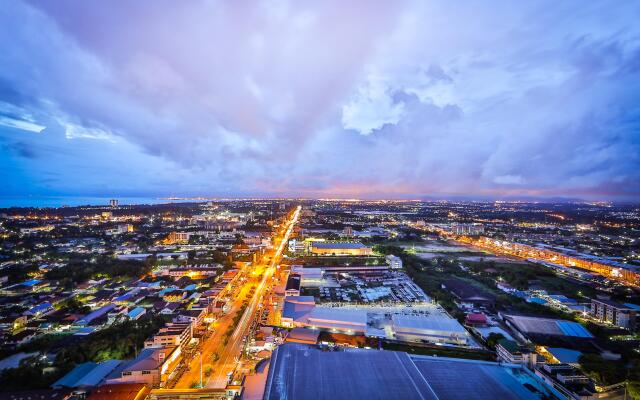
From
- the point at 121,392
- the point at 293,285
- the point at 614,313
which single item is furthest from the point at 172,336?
the point at 614,313

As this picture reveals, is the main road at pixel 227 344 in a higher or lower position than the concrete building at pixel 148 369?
lower

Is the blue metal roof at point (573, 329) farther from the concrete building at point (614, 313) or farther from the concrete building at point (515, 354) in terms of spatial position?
the concrete building at point (515, 354)

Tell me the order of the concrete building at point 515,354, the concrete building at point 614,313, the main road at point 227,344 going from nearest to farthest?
the main road at point 227,344 → the concrete building at point 515,354 → the concrete building at point 614,313

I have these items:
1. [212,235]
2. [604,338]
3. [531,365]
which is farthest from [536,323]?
[212,235]

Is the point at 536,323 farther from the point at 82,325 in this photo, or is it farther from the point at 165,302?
the point at 82,325

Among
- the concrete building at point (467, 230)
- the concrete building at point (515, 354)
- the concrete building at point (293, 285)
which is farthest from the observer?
the concrete building at point (467, 230)

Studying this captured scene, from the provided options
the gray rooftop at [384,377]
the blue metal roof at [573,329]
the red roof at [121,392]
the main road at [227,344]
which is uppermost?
the gray rooftop at [384,377]

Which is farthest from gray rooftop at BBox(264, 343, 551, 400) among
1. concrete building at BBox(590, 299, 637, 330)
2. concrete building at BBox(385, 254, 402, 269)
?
concrete building at BBox(385, 254, 402, 269)

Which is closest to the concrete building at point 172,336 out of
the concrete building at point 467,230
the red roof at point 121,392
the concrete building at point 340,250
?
the red roof at point 121,392

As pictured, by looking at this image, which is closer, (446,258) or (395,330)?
(395,330)
